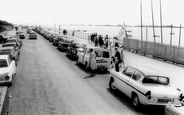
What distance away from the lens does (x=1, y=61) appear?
11109 millimetres

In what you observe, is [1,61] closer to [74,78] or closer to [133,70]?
[74,78]

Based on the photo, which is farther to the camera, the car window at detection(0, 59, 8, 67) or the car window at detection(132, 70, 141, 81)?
the car window at detection(0, 59, 8, 67)

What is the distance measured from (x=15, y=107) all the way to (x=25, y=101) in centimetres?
71

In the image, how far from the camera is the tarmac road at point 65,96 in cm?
769

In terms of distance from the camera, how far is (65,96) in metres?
9.21

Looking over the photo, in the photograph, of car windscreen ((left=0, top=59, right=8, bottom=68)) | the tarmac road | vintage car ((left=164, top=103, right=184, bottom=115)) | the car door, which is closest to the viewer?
vintage car ((left=164, top=103, right=184, bottom=115))

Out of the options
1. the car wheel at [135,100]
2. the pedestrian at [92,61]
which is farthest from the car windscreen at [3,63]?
the car wheel at [135,100]

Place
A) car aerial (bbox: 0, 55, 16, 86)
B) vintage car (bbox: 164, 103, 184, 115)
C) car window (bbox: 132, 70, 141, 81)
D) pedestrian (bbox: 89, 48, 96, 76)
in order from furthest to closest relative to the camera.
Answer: pedestrian (bbox: 89, 48, 96, 76) < car aerial (bbox: 0, 55, 16, 86) < car window (bbox: 132, 70, 141, 81) < vintage car (bbox: 164, 103, 184, 115)

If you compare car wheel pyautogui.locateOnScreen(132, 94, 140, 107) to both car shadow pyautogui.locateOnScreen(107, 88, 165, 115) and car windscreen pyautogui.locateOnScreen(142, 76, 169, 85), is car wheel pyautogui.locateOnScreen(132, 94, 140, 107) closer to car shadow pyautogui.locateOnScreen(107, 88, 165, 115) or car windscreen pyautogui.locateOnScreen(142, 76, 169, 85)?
car shadow pyautogui.locateOnScreen(107, 88, 165, 115)

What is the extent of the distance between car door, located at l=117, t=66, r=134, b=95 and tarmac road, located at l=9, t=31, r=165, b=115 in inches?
20.0

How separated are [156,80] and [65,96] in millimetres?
4108

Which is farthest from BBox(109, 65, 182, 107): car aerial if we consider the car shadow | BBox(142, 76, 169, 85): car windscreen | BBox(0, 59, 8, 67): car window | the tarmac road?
BBox(0, 59, 8, 67): car window

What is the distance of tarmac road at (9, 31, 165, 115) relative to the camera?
303 inches

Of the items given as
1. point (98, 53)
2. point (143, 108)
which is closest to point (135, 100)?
point (143, 108)
